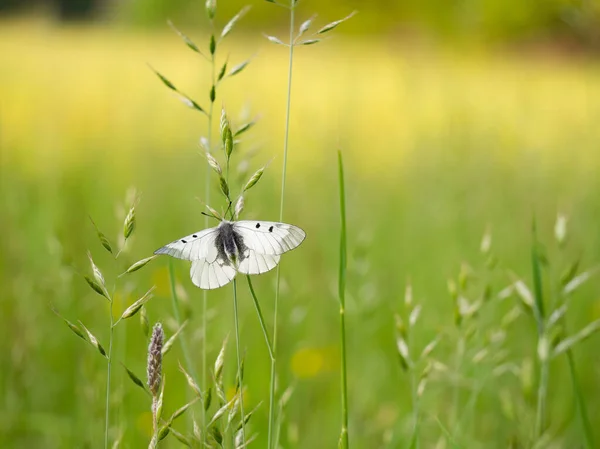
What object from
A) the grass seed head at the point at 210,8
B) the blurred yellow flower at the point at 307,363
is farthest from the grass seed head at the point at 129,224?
the blurred yellow flower at the point at 307,363

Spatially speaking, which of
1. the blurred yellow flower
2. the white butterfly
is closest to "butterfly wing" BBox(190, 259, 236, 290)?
the white butterfly

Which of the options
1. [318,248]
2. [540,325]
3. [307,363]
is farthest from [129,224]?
[318,248]

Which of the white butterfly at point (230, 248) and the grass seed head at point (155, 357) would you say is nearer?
the grass seed head at point (155, 357)

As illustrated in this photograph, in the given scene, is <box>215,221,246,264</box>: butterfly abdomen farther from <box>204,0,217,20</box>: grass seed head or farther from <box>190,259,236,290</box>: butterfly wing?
<box>204,0,217,20</box>: grass seed head

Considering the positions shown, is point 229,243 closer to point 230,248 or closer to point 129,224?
point 230,248

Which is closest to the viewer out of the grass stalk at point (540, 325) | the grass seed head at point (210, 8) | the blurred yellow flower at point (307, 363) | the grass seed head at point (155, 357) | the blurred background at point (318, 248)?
the grass seed head at point (155, 357)

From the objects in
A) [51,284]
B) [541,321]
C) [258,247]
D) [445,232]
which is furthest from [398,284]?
[258,247]

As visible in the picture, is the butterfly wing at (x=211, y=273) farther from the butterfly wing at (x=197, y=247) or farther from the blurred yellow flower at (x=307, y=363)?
the blurred yellow flower at (x=307, y=363)
